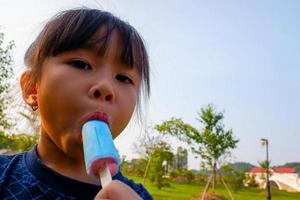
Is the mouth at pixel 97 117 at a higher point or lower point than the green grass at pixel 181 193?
higher

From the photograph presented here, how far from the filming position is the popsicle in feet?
3.52

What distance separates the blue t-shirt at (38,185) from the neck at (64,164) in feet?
0.08

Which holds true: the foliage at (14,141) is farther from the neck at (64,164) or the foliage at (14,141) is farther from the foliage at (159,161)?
the neck at (64,164)

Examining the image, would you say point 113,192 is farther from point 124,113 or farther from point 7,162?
point 7,162

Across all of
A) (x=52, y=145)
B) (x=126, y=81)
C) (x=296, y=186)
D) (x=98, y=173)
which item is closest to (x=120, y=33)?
(x=126, y=81)

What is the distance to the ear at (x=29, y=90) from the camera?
4.89 feet

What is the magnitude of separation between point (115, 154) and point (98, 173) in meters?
0.08

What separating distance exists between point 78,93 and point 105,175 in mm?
314

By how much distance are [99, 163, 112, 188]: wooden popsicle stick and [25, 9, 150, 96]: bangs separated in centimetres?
42

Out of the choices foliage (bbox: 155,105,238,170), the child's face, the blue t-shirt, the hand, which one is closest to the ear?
the child's face

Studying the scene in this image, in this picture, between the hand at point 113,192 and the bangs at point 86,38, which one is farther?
the bangs at point 86,38

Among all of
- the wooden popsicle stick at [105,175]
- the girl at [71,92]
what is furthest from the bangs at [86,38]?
the wooden popsicle stick at [105,175]

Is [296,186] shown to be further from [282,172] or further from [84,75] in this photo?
[84,75]

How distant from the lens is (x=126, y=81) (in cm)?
Result: 140
